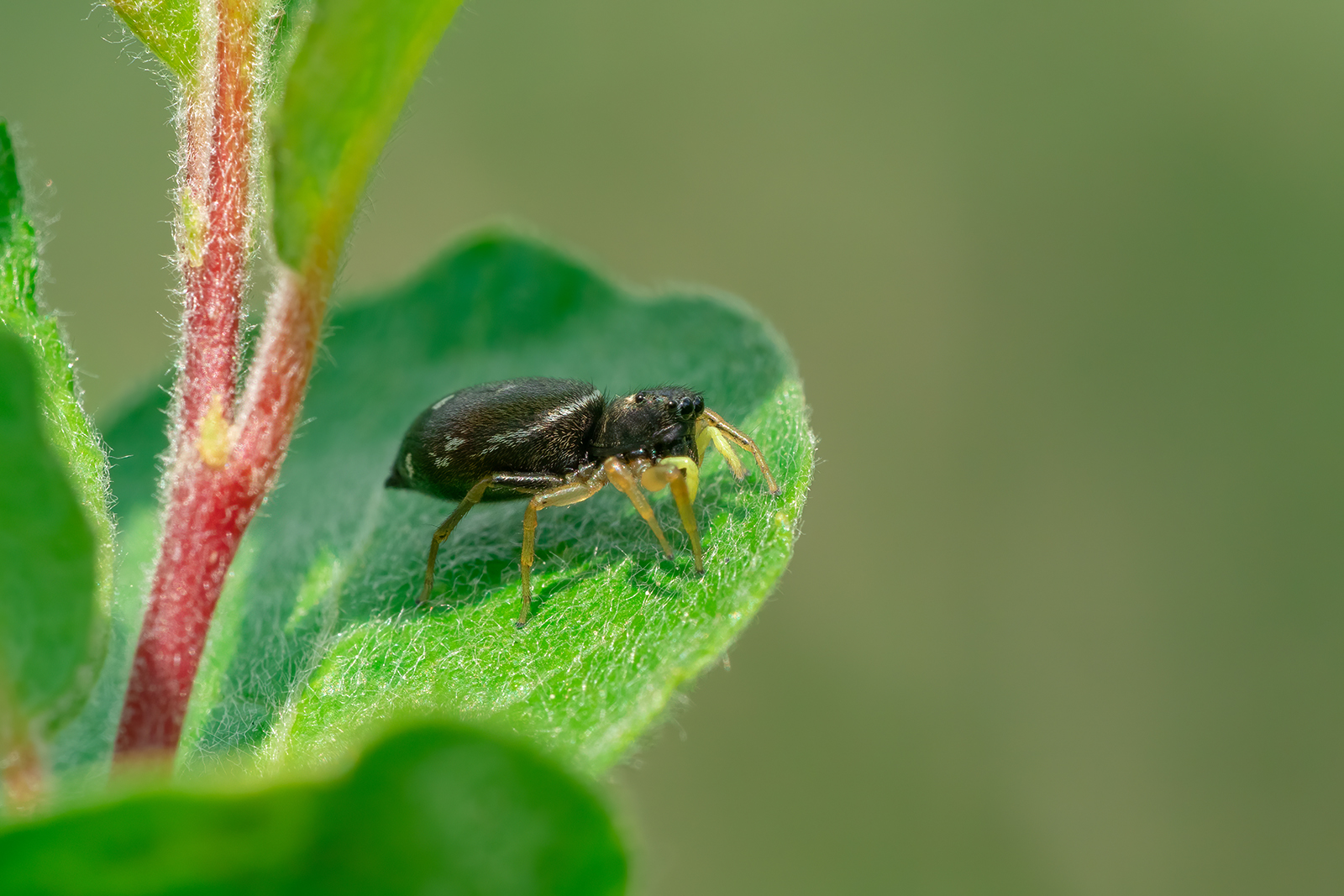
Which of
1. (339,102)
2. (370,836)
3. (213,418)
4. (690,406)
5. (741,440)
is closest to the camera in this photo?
(370,836)

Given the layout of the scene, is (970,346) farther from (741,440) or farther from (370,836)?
(370,836)

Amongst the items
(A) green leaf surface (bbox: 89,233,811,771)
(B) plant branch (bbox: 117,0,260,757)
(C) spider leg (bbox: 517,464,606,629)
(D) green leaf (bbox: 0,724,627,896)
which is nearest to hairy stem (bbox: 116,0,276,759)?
(B) plant branch (bbox: 117,0,260,757)

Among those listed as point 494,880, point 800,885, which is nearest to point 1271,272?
point 800,885

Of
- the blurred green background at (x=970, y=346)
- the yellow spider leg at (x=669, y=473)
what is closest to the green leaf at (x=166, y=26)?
the yellow spider leg at (x=669, y=473)

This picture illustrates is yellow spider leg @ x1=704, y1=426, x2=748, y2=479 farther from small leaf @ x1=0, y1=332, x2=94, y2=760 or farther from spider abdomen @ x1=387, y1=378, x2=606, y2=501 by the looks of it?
small leaf @ x1=0, y1=332, x2=94, y2=760

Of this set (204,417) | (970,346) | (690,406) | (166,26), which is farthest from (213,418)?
(970,346)

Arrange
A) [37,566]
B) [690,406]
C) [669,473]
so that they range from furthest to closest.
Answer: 1. [690,406]
2. [669,473]
3. [37,566]
